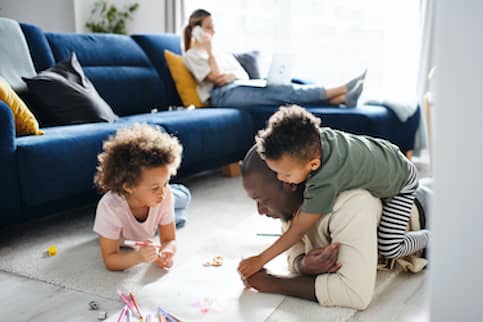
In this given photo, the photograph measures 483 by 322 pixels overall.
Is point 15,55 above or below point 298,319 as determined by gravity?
above

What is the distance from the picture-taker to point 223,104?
337cm

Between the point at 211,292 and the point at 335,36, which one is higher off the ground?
the point at 335,36

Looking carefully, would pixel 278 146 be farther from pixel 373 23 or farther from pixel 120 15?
pixel 120 15

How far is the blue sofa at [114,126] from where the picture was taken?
1.96m

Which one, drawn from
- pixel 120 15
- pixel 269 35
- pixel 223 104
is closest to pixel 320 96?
pixel 223 104

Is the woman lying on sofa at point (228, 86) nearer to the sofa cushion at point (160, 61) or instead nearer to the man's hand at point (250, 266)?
the sofa cushion at point (160, 61)

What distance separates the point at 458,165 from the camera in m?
0.47

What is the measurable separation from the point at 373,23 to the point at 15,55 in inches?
104

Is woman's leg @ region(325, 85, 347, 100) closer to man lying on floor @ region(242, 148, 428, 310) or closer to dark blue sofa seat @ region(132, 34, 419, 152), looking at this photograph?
dark blue sofa seat @ region(132, 34, 419, 152)

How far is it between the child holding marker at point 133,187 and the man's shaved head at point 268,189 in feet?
0.93

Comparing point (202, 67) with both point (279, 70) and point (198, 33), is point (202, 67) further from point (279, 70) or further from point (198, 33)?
point (279, 70)

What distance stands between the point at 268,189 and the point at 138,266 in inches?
21.5

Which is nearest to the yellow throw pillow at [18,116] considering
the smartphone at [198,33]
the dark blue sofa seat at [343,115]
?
the dark blue sofa seat at [343,115]

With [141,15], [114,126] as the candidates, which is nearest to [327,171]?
[114,126]
